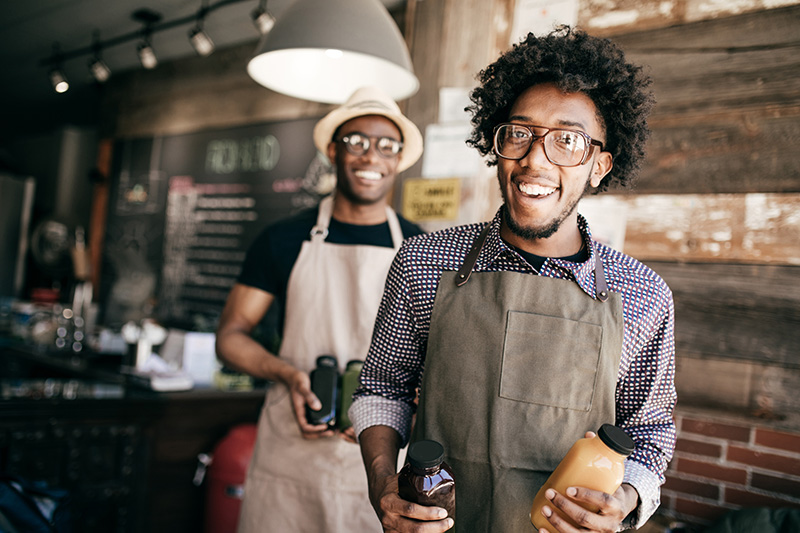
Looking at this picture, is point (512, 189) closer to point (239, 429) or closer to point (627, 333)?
point (627, 333)

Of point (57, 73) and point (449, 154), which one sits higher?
point (57, 73)

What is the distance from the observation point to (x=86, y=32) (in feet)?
16.2

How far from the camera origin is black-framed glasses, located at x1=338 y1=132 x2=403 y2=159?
2.04 metres

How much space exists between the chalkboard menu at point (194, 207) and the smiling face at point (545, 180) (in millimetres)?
3015

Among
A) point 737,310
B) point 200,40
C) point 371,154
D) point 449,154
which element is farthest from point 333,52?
point 200,40

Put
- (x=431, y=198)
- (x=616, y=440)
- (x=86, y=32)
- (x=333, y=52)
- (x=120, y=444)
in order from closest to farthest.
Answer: (x=616, y=440) < (x=333, y=52) < (x=120, y=444) < (x=431, y=198) < (x=86, y=32)

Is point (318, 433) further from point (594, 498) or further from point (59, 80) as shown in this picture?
point (59, 80)

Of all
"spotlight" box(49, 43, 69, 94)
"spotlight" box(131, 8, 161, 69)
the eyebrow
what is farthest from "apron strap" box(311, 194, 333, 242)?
"spotlight" box(49, 43, 69, 94)

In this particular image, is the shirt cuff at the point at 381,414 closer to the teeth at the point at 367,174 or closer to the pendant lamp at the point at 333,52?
the teeth at the point at 367,174

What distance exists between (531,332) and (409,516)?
1.30ft

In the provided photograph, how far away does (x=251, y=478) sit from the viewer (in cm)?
203

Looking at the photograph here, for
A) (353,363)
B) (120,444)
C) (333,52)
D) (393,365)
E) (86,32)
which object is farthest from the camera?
(86,32)

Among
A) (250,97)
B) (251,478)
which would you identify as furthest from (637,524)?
(250,97)

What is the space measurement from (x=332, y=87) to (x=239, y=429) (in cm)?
170
